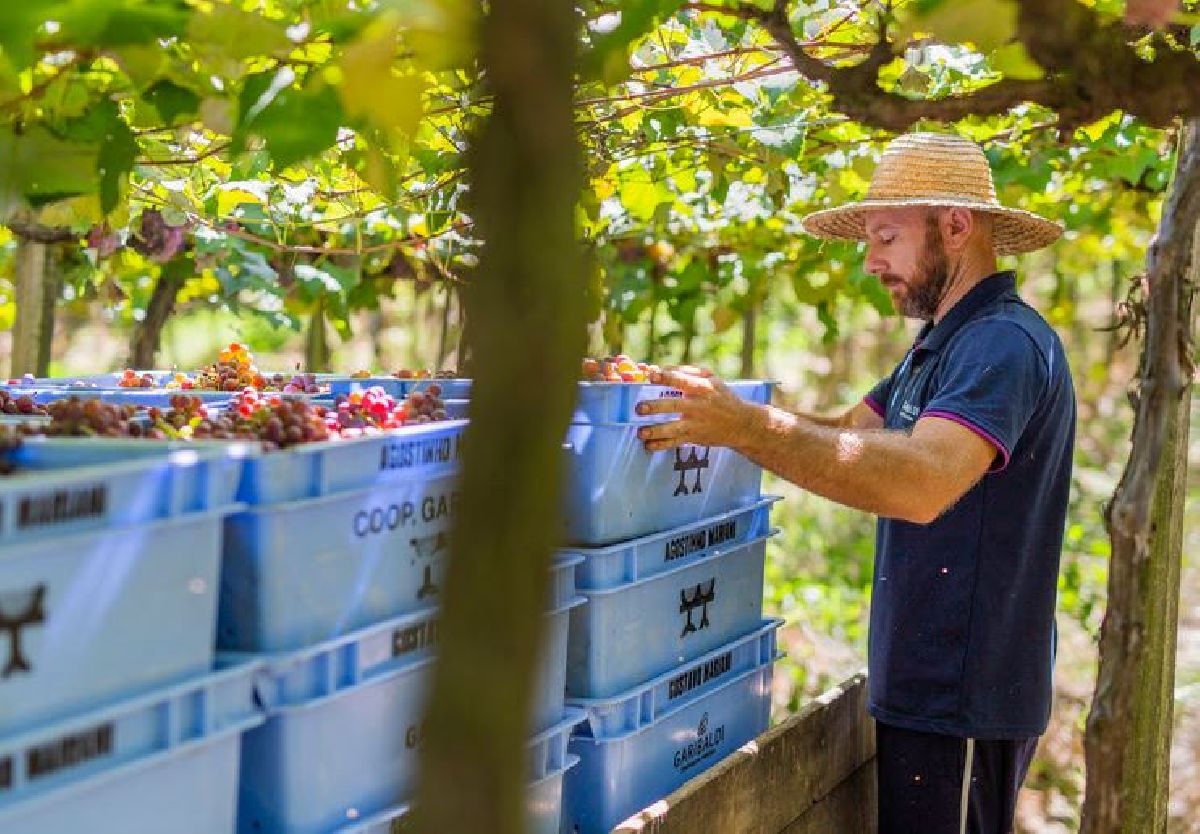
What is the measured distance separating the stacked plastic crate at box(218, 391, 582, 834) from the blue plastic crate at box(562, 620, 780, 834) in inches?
23.3

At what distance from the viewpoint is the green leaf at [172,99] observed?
6.28 ft

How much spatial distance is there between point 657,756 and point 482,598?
2.30 meters

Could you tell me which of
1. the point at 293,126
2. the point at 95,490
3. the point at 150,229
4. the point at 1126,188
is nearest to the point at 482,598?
the point at 95,490

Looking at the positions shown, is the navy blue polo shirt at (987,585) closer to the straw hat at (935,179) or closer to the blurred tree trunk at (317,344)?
the straw hat at (935,179)

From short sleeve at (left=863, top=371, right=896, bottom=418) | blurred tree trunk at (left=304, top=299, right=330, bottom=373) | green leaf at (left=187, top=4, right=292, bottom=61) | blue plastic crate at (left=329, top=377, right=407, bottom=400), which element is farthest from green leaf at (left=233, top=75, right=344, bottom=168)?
blurred tree trunk at (left=304, top=299, right=330, bottom=373)

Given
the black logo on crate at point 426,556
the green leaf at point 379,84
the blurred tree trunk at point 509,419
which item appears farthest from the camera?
the black logo on crate at point 426,556

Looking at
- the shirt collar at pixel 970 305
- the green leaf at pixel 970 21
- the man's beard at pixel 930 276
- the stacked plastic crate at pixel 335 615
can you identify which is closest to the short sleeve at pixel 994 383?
the shirt collar at pixel 970 305

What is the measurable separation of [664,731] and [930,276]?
1282 mm

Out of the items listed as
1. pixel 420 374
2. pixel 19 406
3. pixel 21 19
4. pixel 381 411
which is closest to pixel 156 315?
pixel 420 374

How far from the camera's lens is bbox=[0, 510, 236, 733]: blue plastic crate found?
1.46 metres

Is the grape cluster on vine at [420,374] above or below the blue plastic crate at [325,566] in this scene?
above

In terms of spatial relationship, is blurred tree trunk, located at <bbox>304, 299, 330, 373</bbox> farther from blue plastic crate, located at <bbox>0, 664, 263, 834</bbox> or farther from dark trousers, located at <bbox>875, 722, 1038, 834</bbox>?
blue plastic crate, located at <bbox>0, 664, 263, 834</bbox>

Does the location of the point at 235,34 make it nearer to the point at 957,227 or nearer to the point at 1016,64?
the point at 1016,64

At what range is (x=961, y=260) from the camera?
3.39m
